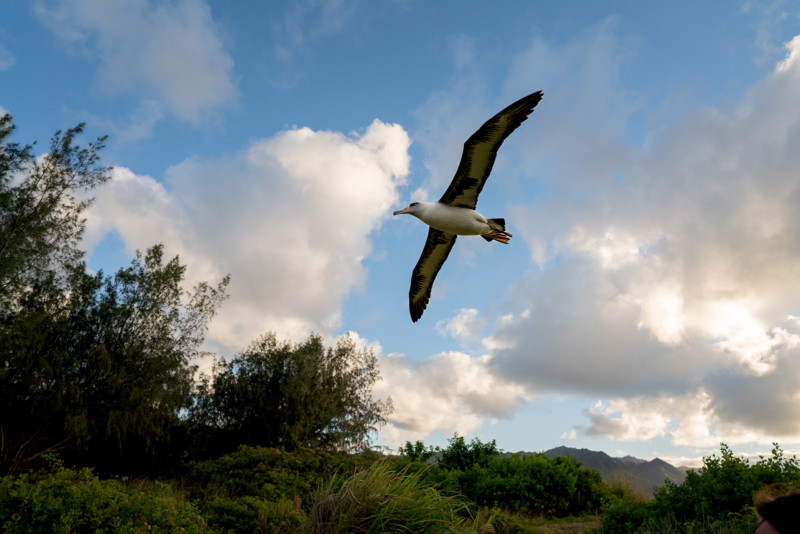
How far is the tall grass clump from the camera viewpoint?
16.2ft

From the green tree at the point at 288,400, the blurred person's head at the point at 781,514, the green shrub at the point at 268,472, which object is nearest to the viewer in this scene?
the blurred person's head at the point at 781,514

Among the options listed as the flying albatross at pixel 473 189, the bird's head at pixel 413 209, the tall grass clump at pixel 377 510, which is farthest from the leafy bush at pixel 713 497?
the bird's head at pixel 413 209

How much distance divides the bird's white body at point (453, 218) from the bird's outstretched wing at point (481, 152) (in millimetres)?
213

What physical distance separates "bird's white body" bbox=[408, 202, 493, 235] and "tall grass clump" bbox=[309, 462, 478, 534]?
4314 mm

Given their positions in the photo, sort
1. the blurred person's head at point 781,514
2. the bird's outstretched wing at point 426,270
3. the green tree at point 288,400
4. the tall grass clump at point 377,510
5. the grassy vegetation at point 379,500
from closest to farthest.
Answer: the blurred person's head at point 781,514 < the tall grass clump at point 377,510 < the grassy vegetation at point 379,500 < the bird's outstretched wing at point 426,270 < the green tree at point 288,400

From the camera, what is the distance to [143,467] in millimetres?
24344

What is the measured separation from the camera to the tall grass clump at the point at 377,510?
493 centimetres

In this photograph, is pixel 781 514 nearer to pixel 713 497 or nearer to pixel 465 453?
pixel 713 497

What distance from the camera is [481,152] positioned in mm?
7898

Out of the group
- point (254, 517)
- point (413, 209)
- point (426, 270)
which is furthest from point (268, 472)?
point (413, 209)

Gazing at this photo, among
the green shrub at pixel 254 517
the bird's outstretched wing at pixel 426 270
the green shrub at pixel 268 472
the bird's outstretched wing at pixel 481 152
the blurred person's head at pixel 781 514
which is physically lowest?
the green shrub at pixel 254 517

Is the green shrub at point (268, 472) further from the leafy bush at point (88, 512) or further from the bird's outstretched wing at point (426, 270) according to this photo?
the leafy bush at point (88, 512)

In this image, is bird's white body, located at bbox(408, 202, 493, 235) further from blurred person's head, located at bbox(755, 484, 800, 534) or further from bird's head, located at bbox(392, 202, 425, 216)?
blurred person's head, located at bbox(755, 484, 800, 534)

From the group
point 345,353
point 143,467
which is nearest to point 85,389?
point 143,467
